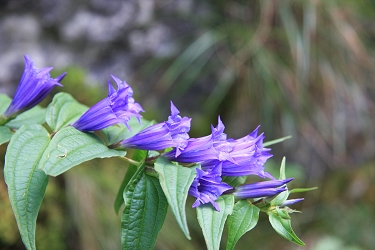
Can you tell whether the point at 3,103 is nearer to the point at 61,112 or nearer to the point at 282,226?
the point at 61,112

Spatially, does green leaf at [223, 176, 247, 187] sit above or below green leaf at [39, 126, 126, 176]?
Answer: below

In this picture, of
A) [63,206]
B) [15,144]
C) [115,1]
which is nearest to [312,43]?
[115,1]

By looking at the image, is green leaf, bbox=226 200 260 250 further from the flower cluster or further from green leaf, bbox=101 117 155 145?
green leaf, bbox=101 117 155 145

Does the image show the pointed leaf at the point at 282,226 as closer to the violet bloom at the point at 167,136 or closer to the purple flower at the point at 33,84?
the violet bloom at the point at 167,136

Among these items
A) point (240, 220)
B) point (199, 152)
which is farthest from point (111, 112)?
point (240, 220)

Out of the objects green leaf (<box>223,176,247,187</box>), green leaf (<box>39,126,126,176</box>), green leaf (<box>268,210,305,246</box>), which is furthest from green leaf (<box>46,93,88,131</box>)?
green leaf (<box>268,210,305,246</box>)

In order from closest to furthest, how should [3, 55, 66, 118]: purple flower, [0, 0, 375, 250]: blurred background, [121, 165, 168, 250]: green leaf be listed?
1. [121, 165, 168, 250]: green leaf
2. [3, 55, 66, 118]: purple flower
3. [0, 0, 375, 250]: blurred background
